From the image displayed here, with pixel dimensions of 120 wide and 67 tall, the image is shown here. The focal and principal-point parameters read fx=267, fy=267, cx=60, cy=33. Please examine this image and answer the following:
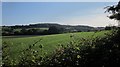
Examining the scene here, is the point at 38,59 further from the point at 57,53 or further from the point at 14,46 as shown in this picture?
the point at 14,46

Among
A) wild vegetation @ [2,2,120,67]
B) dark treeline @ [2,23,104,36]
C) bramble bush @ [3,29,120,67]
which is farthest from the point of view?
dark treeline @ [2,23,104,36]

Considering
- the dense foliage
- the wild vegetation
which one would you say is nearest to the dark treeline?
the dense foliage

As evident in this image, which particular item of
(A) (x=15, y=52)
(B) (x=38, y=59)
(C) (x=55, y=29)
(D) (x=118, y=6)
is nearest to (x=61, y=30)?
(C) (x=55, y=29)

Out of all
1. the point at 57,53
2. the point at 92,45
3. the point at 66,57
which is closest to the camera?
the point at 66,57

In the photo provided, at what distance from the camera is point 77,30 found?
24938mm

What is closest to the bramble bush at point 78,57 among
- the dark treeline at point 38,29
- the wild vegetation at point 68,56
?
the wild vegetation at point 68,56

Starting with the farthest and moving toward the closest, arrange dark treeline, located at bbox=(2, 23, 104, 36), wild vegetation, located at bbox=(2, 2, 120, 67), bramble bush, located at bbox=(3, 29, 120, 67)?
1. dark treeline, located at bbox=(2, 23, 104, 36)
2. wild vegetation, located at bbox=(2, 2, 120, 67)
3. bramble bush, located at bbox=(3, 29, 120, 67)

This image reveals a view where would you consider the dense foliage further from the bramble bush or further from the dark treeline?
the bramble bush

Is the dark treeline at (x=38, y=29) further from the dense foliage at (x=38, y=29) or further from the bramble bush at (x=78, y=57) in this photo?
the bramble bush at (x=78, y=57)

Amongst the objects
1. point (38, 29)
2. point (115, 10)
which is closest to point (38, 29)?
point (38, 29)

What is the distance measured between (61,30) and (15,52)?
9.47 m

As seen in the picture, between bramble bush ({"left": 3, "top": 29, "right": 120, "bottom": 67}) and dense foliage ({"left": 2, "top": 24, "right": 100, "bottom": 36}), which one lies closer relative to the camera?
bramble bush ({"left": 3, "top": 29, "right": 120, "bottom": 67})

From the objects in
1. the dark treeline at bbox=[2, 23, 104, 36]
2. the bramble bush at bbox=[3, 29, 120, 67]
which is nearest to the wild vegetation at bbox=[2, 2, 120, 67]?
the bramble bush at bbox=[3, 29, 120, 67]

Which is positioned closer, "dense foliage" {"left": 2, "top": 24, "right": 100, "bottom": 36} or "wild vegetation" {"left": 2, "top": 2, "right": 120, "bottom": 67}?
"wild vegetation" {"left": 2, "top": 2, "right": 120, "bottom": 67}
